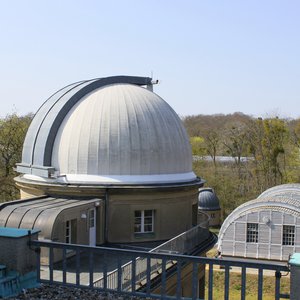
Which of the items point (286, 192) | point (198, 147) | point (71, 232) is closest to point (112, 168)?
point (71, 232)

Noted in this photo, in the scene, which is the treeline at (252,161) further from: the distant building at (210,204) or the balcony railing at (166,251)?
the balcony railing at (166,251)

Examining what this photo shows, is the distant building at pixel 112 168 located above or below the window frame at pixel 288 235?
above

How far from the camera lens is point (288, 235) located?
3509 centimetres

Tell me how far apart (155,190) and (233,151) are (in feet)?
153

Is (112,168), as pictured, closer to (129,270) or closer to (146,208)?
(146,208)

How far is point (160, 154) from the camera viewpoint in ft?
65.7

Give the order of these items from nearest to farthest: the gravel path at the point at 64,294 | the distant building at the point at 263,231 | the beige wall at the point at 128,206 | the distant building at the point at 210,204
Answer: the gravel path at the point at 64,294, the beige wall at the point at 128,206, the distant building at the point at 263,231, the distant building at the point at 210,204

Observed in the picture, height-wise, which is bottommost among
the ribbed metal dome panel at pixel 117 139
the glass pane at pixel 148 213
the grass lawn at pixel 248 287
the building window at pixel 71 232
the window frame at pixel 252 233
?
the grass lawn at pixel 248 287

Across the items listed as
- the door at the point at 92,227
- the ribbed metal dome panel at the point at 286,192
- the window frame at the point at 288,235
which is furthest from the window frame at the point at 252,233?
the door at the point at 92,227

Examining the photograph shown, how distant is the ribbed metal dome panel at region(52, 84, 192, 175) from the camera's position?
762 inches

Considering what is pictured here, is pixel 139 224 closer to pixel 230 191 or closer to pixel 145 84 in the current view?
pixel 145 84

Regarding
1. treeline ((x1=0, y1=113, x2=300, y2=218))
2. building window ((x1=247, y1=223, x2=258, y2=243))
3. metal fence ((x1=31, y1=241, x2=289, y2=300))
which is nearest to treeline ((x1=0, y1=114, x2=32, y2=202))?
treeline ((x1=0, y1=113, x2=300, y2=218))

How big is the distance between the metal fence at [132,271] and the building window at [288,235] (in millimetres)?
18753

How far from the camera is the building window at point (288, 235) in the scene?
115 feet
